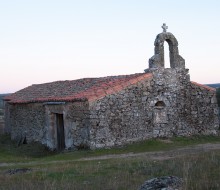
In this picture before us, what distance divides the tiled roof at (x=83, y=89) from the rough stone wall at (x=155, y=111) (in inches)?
11.5

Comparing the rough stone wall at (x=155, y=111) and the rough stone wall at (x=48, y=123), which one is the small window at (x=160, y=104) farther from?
the rough stone wall at (x=48, y=123)

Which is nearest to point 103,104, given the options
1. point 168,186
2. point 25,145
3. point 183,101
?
point 183,101

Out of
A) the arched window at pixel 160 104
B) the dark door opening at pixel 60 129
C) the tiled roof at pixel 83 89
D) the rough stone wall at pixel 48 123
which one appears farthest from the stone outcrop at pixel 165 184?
the dark door opening at pixel 60 129

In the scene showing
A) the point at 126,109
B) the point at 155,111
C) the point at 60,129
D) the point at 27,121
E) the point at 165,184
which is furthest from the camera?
the point at 27,121

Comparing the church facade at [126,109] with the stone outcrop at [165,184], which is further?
the church facade at [126,109]

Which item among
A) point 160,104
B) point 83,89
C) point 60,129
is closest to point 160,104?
point 160,104

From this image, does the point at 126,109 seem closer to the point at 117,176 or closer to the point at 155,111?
the point at 155,111

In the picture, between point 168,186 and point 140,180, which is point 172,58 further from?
point 168,186

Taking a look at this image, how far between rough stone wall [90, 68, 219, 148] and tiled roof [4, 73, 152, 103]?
0.29 metres

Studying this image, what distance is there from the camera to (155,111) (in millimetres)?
19391

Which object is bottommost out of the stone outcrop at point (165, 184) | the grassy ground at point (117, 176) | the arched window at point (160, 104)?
the grassy ground at point (117, 176)

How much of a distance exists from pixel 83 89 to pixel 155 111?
355 centimetres

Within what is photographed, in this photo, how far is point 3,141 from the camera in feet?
81.0

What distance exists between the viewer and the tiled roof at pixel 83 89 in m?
17.8
